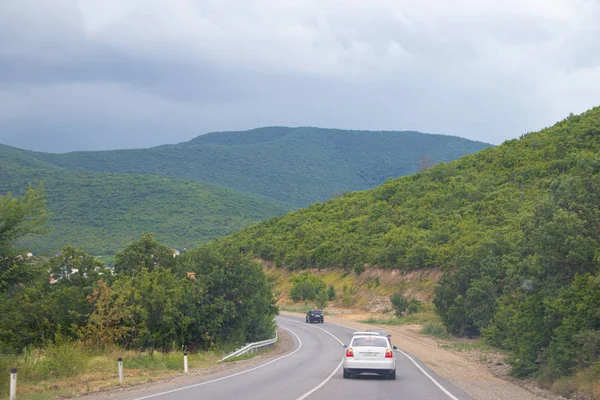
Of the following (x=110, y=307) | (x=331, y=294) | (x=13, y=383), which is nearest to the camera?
(x=13, y=383)

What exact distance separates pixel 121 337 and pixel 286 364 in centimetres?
702

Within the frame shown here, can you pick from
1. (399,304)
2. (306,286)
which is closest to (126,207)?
(306,286)

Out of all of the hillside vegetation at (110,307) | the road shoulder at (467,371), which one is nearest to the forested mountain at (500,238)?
the road shoulder at (467,371)

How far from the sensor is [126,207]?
15200cm

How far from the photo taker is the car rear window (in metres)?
21.7

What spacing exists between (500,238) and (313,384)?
27973 millimetres

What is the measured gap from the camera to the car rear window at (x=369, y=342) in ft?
71.1

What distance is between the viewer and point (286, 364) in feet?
91.3

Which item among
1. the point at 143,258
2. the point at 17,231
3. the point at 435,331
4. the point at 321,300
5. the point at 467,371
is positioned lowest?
the point at 435,331

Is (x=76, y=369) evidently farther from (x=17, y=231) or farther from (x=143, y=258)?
(x=143, y=258)

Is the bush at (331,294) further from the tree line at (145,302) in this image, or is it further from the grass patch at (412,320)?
→ the tree line at (145,302)

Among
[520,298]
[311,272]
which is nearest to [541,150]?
[311,272]

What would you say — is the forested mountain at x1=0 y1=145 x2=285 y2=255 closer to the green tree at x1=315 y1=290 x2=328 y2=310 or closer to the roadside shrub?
the green tree at x1=315 y1=290 x2=328 y2=310

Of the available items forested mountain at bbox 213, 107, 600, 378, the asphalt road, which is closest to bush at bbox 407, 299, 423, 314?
forested mountain at bbox 213, 107, 600, 378
